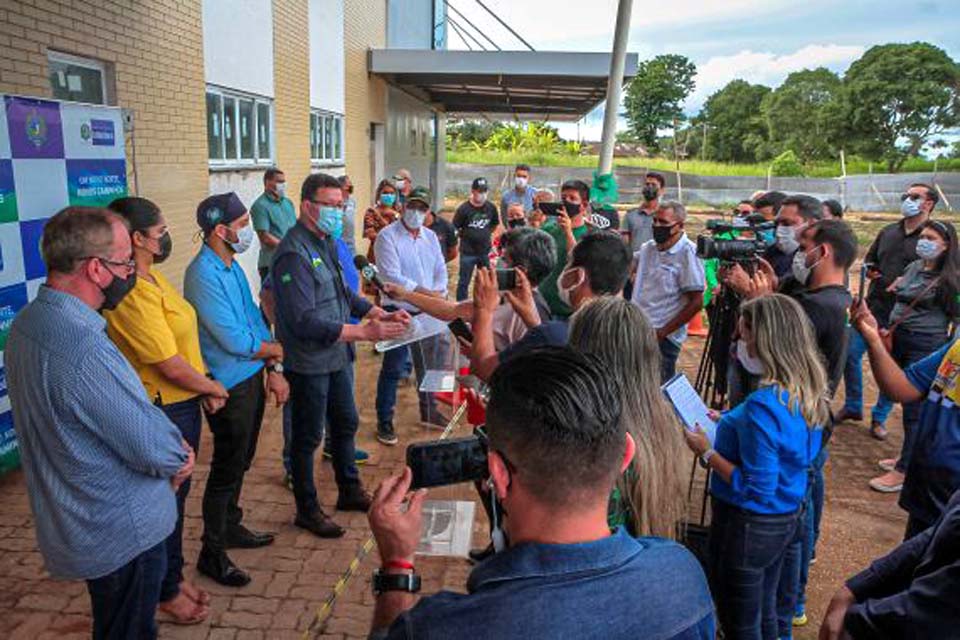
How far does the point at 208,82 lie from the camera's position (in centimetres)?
745

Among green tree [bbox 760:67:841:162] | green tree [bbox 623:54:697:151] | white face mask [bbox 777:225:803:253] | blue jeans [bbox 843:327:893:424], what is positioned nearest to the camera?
white face mask [bbox 777:225:803:253]

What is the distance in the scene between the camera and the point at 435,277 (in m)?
5.94

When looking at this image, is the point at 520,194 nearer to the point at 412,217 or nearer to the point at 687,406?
the point at 412,217

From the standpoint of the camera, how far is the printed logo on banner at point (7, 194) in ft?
13.7

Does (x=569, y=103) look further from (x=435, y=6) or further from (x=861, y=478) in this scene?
(x=861, y=478)

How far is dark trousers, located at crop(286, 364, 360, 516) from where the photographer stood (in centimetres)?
391

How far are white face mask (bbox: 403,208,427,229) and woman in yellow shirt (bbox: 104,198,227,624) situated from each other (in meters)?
2.60

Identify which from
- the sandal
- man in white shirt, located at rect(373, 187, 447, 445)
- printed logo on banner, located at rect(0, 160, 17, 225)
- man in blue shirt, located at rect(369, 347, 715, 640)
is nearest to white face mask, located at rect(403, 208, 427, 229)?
man in white shirt, located at rect(373, 187, 447, 445)

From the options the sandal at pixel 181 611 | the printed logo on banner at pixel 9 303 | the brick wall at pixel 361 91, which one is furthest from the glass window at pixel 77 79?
the brick wall at pixel 361 91

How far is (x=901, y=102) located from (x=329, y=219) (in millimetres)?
52830

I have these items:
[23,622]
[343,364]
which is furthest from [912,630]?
[23,622]

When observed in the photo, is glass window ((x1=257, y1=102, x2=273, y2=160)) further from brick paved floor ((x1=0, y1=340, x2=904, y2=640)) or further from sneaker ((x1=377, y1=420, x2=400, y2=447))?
sneaker ((x1=377, y1=420, x2=400, y2=447))

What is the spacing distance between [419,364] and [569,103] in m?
14.4

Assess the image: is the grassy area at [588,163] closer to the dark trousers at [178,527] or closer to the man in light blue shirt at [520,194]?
the man in light blue shirt at [520,194]
